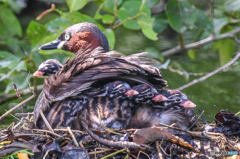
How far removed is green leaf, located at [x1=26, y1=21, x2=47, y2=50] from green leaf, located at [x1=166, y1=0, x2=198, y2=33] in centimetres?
128

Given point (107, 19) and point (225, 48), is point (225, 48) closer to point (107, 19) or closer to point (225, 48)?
point (225, 48)

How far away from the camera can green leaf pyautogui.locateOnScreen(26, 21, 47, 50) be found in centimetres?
439

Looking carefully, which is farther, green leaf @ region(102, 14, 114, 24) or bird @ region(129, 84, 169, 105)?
green leaf @ region(102, 14, 114, 24)

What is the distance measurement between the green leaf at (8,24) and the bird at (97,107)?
2474 mm

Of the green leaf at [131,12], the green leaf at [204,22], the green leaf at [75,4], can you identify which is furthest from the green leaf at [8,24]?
the green leaf at [204,22]

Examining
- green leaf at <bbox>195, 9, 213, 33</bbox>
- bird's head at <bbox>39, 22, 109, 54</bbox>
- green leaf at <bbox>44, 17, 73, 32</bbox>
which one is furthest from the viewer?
green leaf at <bbox>195, 9, 213, 33</bbox>

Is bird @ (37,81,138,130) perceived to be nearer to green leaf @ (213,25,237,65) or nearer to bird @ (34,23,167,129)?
bird @ (34,23,167,129)

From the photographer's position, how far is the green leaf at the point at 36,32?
4386 millimetres

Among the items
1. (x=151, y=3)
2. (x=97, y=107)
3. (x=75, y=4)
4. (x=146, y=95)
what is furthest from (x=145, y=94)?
(x=151, y=3)

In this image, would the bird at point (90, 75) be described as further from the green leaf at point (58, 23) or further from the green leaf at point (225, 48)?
the green leaf at point (225, 48)

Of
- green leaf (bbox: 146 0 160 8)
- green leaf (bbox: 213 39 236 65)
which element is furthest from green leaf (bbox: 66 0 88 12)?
green leaf (bbox: 213 39 236 65)

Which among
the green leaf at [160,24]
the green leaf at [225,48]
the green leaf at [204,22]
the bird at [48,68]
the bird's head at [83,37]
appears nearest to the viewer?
the bird at [48,68]

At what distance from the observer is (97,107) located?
107 inches

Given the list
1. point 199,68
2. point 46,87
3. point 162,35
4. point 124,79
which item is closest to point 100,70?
point 124,79
